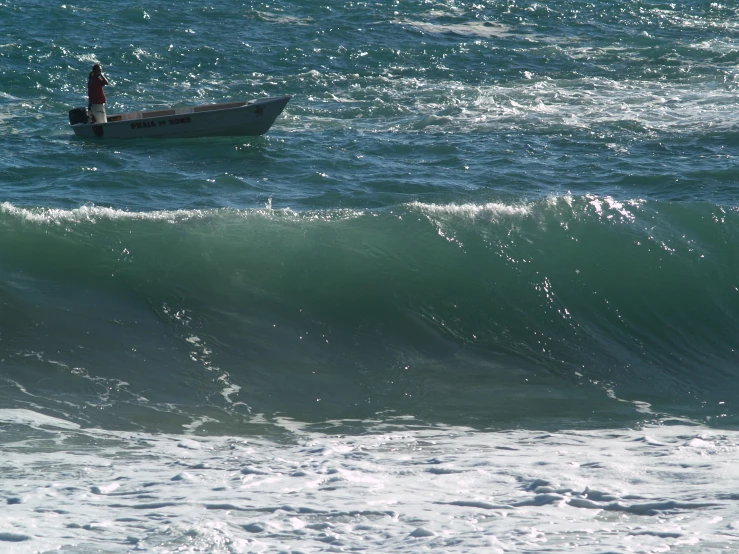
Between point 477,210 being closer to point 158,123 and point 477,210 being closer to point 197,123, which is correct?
point 197,123

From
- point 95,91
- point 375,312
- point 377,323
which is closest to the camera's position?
point 377,323

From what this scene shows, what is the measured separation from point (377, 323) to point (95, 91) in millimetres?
10665

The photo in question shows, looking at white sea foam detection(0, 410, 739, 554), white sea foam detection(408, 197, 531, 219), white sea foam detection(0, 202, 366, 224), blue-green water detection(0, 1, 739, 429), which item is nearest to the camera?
white sea foam detection(0, 410, 739, 554)

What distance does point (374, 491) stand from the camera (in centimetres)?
616

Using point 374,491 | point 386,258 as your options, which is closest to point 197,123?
point 386,258

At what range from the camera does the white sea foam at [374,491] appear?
212 inches

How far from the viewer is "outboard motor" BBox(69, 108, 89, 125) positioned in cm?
1773

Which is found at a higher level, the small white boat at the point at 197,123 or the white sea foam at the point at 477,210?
the small white boat at the point at 197,123

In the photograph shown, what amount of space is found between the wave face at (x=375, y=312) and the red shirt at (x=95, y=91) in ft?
21.8

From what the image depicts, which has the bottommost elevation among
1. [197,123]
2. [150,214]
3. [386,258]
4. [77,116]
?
[386,258]

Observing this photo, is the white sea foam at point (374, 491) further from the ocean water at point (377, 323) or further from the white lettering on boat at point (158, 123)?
the white lettering on boat at point (158, 123)

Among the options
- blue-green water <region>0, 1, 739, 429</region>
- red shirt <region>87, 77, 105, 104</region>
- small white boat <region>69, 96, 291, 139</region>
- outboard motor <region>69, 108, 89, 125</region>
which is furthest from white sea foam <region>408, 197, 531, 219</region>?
red shirt <region>87, 77, 105, 104</region>

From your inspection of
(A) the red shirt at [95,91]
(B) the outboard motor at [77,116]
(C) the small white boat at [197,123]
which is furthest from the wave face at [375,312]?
(A) the red shirt at [95,91]

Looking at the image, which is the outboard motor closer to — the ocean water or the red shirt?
the red shirt
